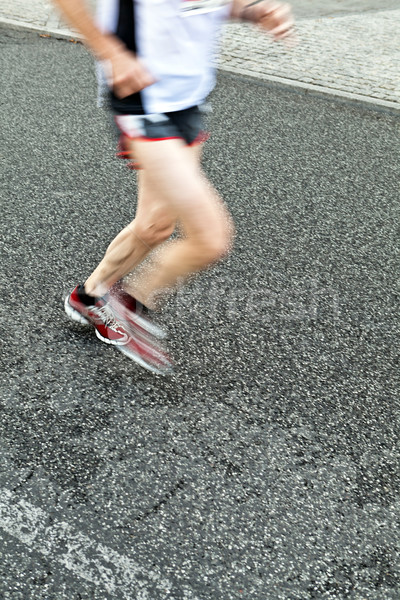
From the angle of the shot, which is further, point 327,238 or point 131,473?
point 327,238

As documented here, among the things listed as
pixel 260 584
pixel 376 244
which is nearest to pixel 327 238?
pixel 376 244

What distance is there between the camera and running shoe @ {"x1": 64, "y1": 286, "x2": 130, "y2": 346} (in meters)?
3.29

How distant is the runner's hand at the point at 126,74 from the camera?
2.33m

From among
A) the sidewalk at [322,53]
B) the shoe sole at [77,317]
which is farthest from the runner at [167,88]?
A: the sidewalk at [322,53]

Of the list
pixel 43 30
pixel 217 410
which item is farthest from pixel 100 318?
pixel 43 30

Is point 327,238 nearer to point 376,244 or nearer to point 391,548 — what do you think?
point 376,244

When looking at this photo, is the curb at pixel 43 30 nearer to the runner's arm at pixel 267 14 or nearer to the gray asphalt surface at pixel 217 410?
the gray asphalt surface at pixel 217 410

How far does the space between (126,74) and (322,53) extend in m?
6.98

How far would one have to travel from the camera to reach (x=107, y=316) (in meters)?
3.29

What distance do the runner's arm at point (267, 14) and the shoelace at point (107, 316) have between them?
4.53ft

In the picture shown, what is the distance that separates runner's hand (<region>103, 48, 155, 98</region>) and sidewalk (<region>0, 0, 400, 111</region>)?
526cm

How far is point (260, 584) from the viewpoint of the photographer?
2.25 metres

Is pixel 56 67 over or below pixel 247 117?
over

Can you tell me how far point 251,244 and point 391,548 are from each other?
7.88ft
